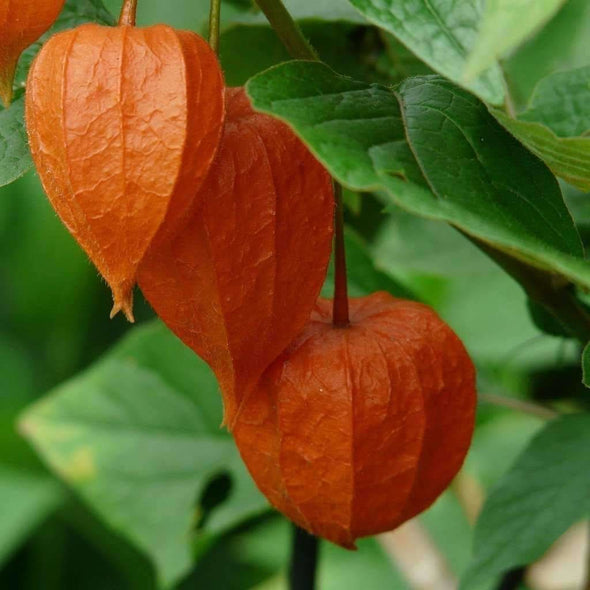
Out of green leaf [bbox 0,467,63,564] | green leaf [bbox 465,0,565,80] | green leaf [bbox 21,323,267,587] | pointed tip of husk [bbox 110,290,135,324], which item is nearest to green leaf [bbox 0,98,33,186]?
pointed tip of husk [bbox 110,290,135,324]

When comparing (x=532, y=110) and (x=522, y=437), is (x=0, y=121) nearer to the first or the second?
(x=532, y=110)

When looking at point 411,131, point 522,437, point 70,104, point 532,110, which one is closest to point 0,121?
point 70,104

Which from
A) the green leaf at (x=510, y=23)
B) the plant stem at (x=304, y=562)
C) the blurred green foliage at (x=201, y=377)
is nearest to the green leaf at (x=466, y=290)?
the blurred green foliage at (x=201, y=377)

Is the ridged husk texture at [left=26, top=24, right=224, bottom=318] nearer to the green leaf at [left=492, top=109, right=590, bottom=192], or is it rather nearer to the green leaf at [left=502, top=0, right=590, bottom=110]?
the green leaf at [left=492, top=109, right=590, bottom=192]

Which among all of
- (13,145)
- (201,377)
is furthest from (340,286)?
(201,377)

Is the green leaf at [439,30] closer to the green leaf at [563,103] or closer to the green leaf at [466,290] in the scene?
the green leaf at [563,103]
